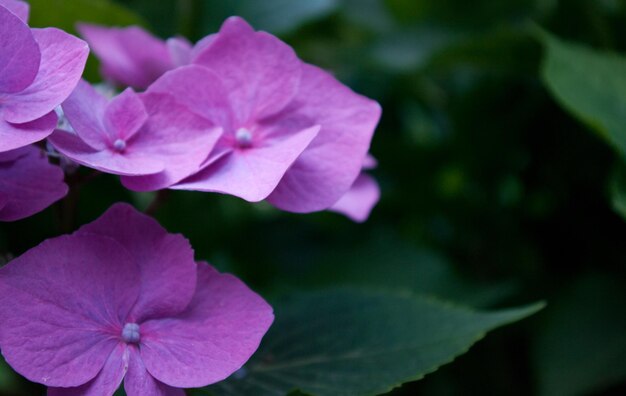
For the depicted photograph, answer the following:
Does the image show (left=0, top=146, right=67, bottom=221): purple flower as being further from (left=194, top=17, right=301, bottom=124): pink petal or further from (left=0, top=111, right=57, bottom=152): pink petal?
(left=194, top=17, right=301, bottom=124): pink petal

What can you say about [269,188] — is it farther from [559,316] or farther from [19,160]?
[559,316]

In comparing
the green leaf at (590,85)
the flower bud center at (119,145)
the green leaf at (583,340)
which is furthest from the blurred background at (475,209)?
the flower bud center at (119,145)

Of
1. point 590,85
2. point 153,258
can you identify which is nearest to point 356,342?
point 153,258

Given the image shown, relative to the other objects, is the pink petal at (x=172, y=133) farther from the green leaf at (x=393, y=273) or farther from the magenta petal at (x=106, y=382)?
the green leaf at (x=393, y=273)

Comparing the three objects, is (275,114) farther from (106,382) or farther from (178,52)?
(106,382)

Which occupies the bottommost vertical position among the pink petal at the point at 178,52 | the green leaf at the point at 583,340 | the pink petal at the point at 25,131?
the green leaf at the point at 583,340
